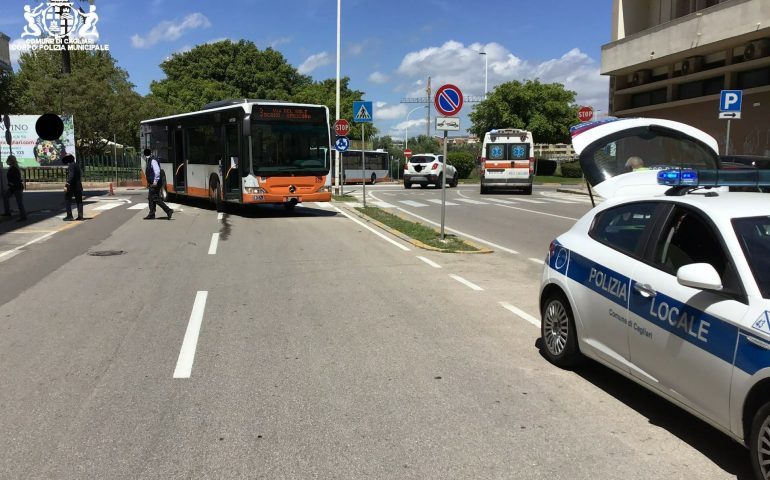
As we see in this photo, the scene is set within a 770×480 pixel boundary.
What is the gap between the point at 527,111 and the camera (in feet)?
185

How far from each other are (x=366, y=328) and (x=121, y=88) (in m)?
48.2

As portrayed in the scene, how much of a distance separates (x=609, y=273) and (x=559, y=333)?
983 millimetres

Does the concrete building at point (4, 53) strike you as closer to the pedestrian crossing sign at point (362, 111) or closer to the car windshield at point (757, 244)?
the pedestrian crossing sign at point (362, 111)

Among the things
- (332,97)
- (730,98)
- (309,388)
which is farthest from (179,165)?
(332,97)

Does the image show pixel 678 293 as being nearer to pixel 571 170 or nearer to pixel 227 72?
pixel 571 170

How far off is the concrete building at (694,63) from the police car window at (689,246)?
67.3ft

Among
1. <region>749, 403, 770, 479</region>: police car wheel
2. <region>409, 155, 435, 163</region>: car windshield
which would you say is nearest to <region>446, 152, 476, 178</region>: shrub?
<region>409, 155, 435, 163</region>: car windshield

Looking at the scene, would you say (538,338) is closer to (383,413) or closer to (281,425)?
(383,413)

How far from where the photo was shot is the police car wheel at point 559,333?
5.05 meters

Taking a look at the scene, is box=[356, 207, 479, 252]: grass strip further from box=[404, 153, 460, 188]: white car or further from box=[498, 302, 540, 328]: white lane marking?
box=[404, 153, 460, 188]: white car

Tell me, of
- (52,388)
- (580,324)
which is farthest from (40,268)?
(580,324)

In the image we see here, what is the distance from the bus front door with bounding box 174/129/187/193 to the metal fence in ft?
57.5

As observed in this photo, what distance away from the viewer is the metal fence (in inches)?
1485

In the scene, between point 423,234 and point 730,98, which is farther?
point 730,98
